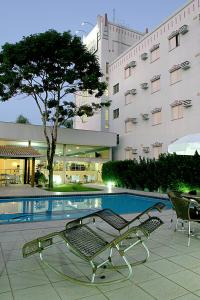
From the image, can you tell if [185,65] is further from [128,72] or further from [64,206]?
[64,206]

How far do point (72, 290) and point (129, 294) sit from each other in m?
0.71

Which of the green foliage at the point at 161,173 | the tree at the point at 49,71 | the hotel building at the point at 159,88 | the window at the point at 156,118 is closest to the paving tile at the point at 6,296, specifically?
the green foliage at the point at 161,173

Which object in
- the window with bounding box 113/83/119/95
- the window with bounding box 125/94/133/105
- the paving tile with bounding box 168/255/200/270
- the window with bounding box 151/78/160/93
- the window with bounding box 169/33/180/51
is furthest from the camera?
the window with bounding box 113/83/119/95

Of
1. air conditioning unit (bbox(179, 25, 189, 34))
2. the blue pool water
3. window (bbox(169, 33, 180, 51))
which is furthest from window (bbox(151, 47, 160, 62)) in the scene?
Result: the blue pool water

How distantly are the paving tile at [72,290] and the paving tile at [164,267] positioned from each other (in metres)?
1.11

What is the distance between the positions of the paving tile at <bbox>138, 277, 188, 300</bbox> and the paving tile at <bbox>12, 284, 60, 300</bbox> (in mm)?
Answer: 1131

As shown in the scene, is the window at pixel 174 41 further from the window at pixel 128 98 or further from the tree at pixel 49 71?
the window at pixel 128 98

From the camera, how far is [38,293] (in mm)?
3357

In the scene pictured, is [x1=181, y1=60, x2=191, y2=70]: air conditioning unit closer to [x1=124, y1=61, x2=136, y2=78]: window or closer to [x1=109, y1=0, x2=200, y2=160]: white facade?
[x1=109, y1=0, x2=200, y2=160]: white facade

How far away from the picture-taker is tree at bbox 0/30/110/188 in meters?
19.5

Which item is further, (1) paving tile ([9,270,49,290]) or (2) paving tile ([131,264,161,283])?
(2) paving tile ([131,264,161,283])

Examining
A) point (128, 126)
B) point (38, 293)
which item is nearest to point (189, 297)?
point (38, 293)

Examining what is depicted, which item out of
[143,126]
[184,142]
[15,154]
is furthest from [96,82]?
[184,142]

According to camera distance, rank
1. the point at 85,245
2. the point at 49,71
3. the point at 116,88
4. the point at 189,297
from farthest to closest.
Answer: the point at 116,88
the point at 49,71
the point at 85,245
the point at 189,297
